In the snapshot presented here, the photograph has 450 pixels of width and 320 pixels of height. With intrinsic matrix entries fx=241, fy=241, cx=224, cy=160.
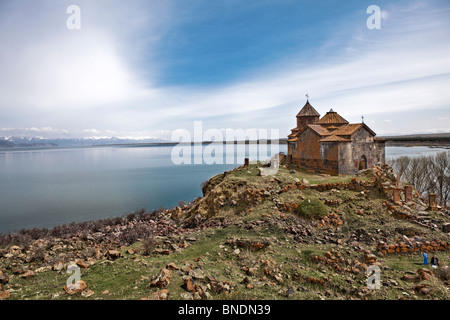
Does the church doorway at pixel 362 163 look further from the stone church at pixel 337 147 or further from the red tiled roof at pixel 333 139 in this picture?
the red tiled roof at pixel 333 139

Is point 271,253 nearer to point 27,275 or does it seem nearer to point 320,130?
point 27,275

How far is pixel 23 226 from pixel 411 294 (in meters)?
30.5

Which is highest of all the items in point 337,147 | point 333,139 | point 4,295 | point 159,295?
point 333,139

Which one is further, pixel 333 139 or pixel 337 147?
pixel 333 139

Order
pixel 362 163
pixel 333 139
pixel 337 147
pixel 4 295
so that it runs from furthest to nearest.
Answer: pixel 362 163 → pixel 333 139 → pixel 337 147 → pixel 4 295

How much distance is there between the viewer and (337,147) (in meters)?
18.5

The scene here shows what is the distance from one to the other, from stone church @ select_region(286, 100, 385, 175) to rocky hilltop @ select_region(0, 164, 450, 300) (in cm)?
268

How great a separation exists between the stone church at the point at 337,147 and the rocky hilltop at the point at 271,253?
8.80 feet

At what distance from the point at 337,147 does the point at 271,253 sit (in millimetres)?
12110

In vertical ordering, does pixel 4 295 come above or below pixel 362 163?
below

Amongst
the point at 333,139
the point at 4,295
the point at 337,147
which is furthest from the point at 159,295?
the point at 333,139

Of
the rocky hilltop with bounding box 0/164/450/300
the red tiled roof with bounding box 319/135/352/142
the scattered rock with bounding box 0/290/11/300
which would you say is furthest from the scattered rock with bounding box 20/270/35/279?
the red tiled roof with bounding box 319/135/352/142
